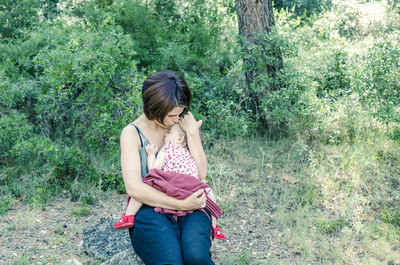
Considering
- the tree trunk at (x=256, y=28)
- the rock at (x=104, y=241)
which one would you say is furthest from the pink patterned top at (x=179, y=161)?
the tree trunk at (x=256, y=28)

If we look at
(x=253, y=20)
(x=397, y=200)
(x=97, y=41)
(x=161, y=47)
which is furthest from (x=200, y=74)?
(x=397, y=200)

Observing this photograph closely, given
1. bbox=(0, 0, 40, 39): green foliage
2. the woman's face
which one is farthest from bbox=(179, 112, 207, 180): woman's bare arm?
bbox=(0, 0, 40, 39): green foliage

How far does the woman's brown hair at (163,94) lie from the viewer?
296 cm

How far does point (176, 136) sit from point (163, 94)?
1.39 ft

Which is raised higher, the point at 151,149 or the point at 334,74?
the point at 151,149

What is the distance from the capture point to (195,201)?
2.91 meters

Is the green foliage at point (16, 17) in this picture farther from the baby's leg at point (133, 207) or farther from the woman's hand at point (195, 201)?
the woman's hand at point (195, 201)

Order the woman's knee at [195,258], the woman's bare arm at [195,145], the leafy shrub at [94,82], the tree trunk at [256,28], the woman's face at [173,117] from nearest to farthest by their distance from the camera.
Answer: the woman's knee at [195,258]
the woman's face at [173,117]
the woman's bare arm at [195,145]
the leafy shrub at [94,82]
the tree trunk at [256,28]

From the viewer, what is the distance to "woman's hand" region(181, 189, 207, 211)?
2.90 metres

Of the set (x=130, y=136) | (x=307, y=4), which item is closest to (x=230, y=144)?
(x=130, y=136)

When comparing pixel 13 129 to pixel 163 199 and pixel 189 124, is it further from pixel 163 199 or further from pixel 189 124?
pixel 163 199

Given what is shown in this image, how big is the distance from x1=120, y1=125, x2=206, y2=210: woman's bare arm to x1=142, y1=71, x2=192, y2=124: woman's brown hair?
29 centimetres

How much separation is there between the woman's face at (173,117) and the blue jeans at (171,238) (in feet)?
2.03

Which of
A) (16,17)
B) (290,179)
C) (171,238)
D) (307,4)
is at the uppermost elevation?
(16,17)
